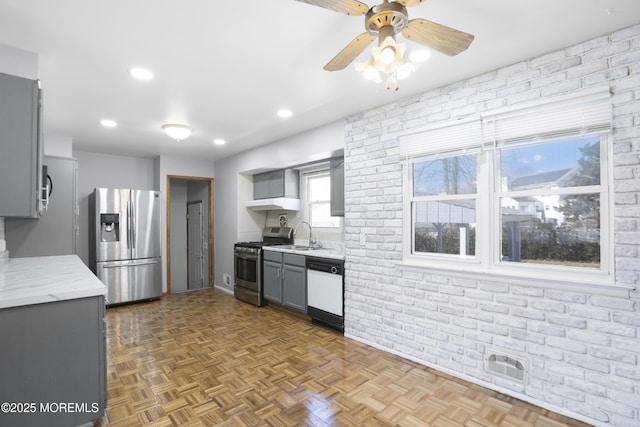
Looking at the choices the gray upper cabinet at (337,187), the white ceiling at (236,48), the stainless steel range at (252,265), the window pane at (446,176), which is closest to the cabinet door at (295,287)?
the stainless steel range at (252,265)

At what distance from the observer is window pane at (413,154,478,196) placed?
2639mm

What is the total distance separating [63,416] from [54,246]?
256cm

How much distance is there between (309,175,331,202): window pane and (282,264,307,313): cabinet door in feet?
3.68

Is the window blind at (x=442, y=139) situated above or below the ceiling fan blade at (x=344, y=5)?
below

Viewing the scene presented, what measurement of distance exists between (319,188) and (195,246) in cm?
318

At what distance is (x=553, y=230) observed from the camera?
223 cm

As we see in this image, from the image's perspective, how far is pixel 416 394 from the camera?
2.31m

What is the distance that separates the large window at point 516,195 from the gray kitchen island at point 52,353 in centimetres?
240

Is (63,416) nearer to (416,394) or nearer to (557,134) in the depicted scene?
(416,394)

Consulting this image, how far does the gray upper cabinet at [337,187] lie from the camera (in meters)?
3.72

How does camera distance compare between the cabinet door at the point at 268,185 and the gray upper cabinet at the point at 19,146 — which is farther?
the cabinet door at the point at 268,185

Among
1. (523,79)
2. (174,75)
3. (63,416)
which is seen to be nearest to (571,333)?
(523,79)

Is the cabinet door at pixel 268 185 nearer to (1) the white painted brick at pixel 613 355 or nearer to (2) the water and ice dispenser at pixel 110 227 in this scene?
(2) the water and ice dispenser at pixel 110 227

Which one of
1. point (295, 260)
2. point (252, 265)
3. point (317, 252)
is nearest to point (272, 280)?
point (252, 265)
